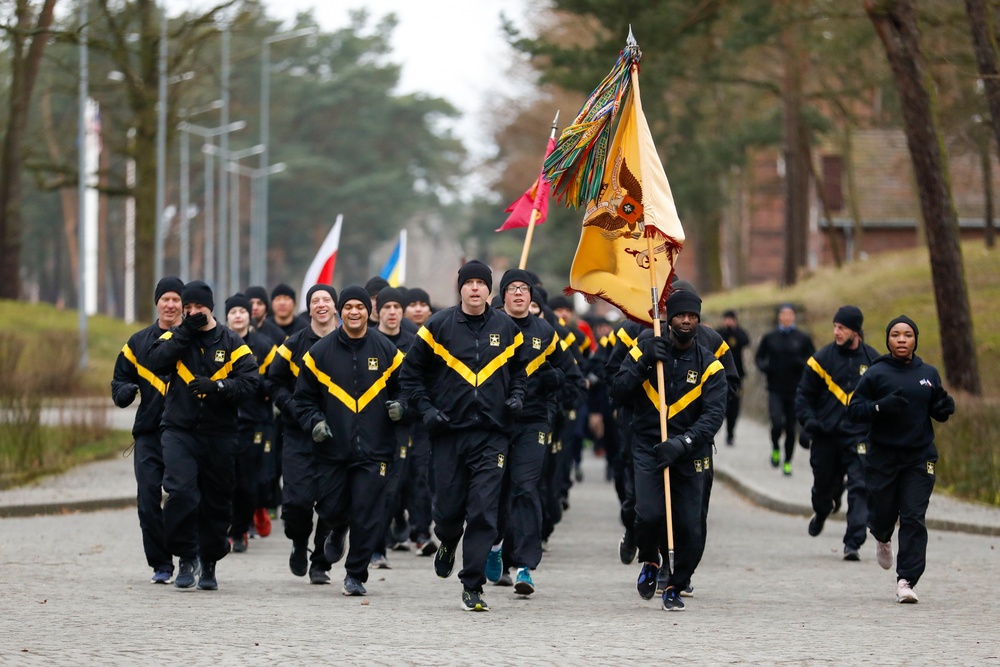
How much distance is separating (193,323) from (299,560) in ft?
5.87

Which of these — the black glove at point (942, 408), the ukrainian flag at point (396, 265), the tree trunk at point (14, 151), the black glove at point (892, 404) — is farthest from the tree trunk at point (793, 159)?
the black glove at point (892, 404)

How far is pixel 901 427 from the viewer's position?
11.5 m

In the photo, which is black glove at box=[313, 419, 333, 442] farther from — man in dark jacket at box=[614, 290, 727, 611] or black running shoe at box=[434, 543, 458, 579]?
man in dark jacket at box=[614, 290, 727, 611]

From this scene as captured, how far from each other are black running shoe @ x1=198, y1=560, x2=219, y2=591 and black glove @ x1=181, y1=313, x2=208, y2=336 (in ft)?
4.87

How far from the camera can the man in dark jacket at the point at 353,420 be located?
11.3 meters

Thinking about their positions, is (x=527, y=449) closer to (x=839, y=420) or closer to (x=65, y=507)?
(x=839, y=420)

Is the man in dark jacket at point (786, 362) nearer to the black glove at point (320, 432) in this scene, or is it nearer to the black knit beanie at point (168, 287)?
the black knit beanie at point (168, 287)

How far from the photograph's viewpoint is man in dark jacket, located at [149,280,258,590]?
37.1 ft

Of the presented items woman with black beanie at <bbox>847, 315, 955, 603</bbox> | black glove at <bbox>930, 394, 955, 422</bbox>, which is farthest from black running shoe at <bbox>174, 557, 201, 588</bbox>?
black glove at <bbox>930, 394, 955, 422</bbox>

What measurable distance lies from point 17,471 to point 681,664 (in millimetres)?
13137

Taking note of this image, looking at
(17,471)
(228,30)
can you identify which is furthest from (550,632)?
(228,30)

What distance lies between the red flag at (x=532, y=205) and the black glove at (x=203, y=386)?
11.6 ft

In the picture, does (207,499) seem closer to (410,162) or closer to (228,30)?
(228,30)

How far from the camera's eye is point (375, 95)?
273 ft
